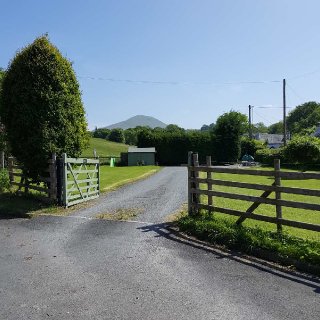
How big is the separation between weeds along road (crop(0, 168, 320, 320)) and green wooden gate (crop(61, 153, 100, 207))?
4.65 m

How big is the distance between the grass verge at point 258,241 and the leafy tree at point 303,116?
403 ft

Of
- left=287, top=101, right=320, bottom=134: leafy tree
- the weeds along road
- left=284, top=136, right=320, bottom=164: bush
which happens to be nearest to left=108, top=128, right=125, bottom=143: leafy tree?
left=287, top=101, right=320, bottom=134: leafy tree

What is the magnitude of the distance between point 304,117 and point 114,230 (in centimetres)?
14120

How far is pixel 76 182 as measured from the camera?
48.7ft

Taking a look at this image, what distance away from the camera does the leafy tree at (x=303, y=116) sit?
416 feet

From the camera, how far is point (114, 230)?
33.8ft

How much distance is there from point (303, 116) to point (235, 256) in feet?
470

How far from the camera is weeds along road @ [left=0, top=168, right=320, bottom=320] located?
5184mm

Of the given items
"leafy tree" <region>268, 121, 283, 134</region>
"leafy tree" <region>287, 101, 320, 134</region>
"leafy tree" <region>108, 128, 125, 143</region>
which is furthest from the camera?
"leafy tree" <region>268, 121, 283, 134</region>

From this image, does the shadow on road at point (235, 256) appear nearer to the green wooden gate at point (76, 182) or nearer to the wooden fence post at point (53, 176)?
the green wooden gate at point (76, 182)

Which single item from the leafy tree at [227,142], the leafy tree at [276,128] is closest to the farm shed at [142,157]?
the leafy tree at [227,142]

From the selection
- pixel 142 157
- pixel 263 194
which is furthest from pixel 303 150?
pixel 263 194

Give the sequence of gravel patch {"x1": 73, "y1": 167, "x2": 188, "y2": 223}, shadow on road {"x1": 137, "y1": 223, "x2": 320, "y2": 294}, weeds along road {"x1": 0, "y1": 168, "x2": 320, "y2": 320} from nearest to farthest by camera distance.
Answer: weeds along road {"x1": 0, "y1": 168, "x2": 320, "y2": 320}, shadow on road {"x1": 137, "y1": 223, "x2": 320, "y2": 294}, gravel patch {"x1": 73, "y1": 167, "x2": 188, "y2": 223}

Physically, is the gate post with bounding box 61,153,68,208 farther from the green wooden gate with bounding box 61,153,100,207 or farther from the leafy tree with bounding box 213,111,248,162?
the leafy tree with bounding box 213,111,248,162
